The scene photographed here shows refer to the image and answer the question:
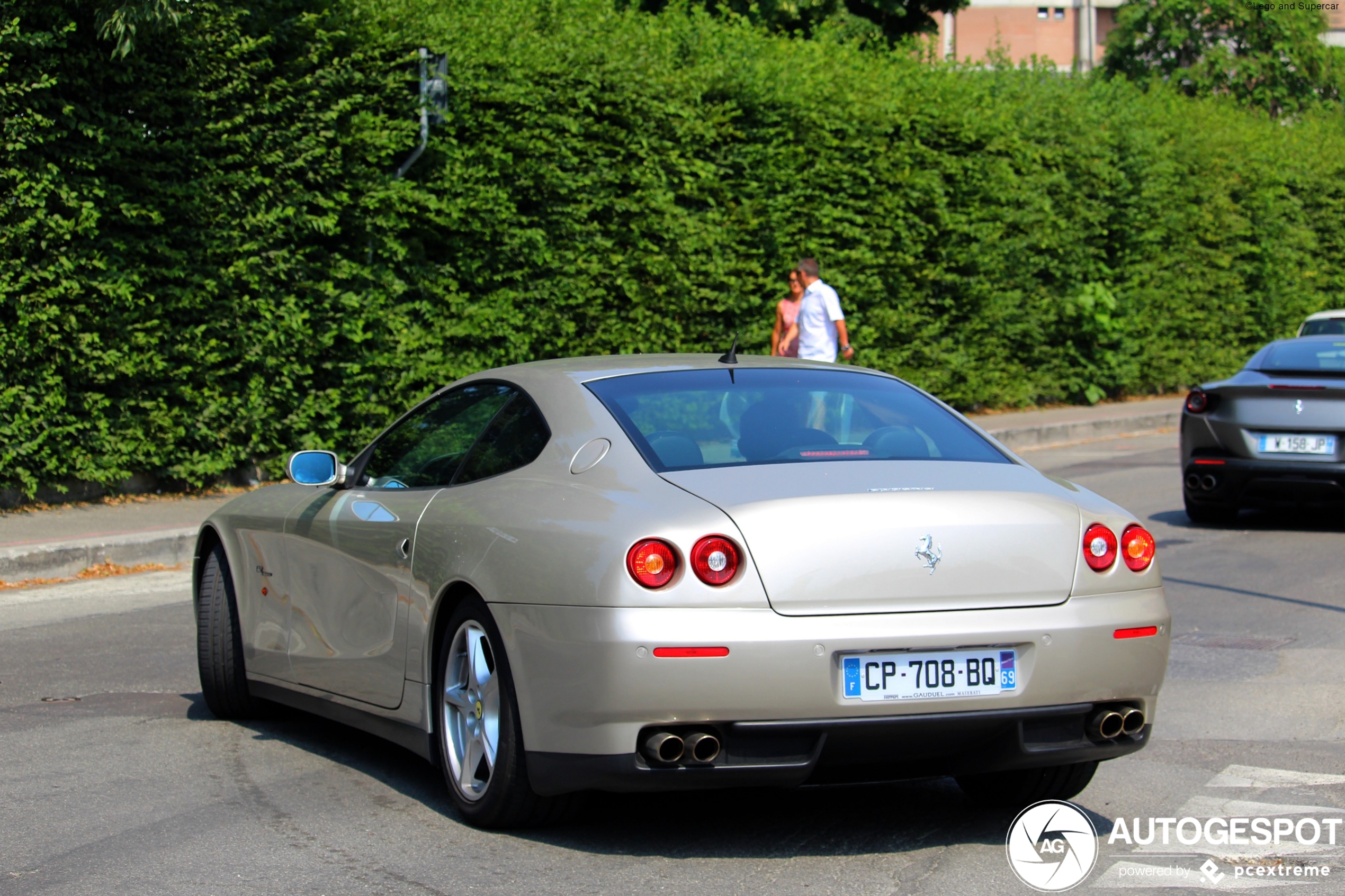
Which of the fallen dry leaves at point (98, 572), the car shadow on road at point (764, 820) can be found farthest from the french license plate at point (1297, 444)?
the fallen dry leaves at point (98, 572)

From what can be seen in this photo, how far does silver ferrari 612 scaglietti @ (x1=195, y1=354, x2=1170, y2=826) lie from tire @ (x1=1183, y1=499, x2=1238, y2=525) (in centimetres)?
754

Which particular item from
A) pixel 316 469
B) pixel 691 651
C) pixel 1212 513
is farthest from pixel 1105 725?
pixel 1212 513

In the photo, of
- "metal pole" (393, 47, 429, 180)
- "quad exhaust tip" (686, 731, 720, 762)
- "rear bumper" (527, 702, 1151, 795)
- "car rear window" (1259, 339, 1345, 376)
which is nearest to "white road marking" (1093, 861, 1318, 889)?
"rear bumper" (527, 702, 1151, 795)

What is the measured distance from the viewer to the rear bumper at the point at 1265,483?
1112cm

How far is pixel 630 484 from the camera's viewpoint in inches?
168

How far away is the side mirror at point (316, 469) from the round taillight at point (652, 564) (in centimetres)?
189

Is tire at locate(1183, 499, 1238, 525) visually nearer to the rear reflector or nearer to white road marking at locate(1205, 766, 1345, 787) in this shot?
white road marking at locate(1205, 766, 1345, 787)

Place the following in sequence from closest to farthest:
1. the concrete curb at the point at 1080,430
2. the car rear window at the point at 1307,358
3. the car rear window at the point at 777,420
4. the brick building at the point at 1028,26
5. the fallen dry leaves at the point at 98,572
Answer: the car rear window at the point at 777,420, the fallen dry leaves at the point at 98,572, the car rear window at the point at 1307,358, the concrete curb at the point at 1080,430, the brick building at the point at 1028,26

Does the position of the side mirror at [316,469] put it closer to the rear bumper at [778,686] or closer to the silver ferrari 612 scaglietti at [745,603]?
the silver ferrari 612 scaglietti at [745,603]

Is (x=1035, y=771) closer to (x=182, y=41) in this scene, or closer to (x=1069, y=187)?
(x=182, y=41)

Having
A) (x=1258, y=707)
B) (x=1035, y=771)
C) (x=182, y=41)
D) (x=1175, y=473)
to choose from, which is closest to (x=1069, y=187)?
(x=1175, y=473)

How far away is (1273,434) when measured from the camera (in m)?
11.4

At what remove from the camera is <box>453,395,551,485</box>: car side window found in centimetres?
473

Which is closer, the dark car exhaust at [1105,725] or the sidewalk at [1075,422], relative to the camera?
the dark car exhaust at [1105,725]
